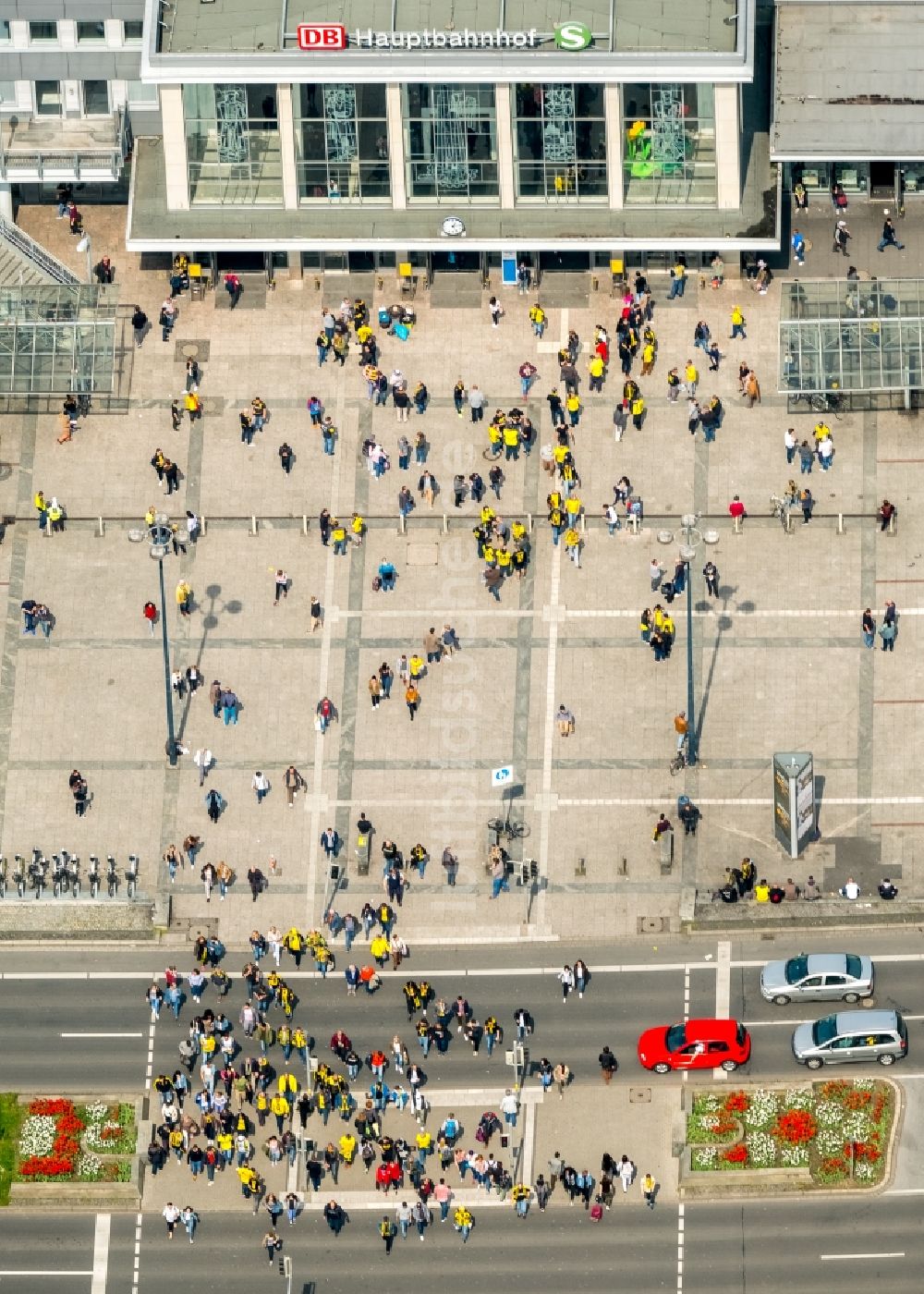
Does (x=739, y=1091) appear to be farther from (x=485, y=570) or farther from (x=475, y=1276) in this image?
(x=485, y=570)

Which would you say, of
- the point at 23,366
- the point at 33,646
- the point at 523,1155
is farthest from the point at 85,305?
the point at 523,1155

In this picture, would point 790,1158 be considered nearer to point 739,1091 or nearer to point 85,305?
point 739,1091

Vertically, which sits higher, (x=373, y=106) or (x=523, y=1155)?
(x=373, y=106)

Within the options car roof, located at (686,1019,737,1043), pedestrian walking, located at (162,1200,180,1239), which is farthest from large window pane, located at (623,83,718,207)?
pedestrian walking, located at (162,1200,180,1239)

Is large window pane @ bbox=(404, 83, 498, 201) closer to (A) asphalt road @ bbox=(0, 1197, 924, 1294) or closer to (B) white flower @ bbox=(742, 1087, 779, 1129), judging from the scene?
(B) white flower @ bbox=(742, 1087, 779, 1129)

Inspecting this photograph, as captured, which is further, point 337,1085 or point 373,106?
point 373,106

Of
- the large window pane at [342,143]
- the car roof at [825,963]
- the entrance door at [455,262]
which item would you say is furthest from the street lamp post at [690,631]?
the large window pane at [342,143]

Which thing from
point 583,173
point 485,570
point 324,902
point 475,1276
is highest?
point 583,173

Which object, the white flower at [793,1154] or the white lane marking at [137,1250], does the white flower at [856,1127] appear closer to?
the white flower at [793,1154]
